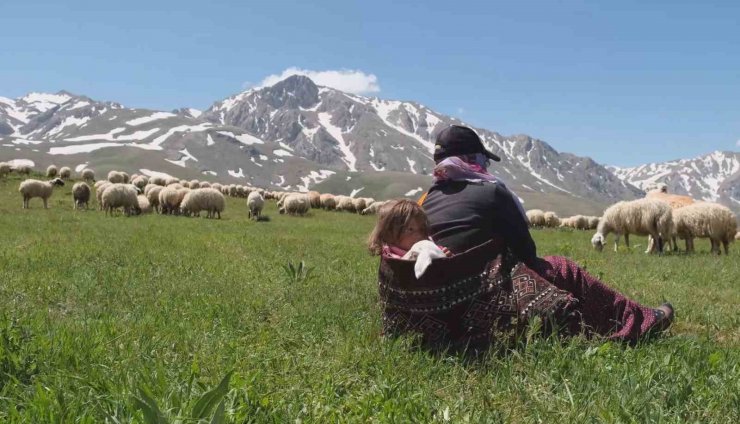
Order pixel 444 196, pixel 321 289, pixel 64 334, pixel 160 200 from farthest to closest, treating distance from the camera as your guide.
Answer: pixel 160 200, pixel 321 289, pixel 444 196, pixel 64 334

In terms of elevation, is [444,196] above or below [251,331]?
above

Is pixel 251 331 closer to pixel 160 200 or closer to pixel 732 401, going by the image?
pixel 732 401

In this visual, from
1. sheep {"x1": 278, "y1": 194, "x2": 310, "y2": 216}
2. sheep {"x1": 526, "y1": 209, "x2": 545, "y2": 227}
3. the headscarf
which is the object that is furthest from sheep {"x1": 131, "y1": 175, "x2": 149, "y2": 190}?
the headscarf

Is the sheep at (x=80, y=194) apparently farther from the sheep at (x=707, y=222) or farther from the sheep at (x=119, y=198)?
the sheep at (x=707, y=222)

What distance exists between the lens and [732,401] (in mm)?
3484

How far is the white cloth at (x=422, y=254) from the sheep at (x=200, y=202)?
1225 inches

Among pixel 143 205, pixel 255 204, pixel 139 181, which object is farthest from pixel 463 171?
pixel 139 181

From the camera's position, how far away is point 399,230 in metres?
4.75

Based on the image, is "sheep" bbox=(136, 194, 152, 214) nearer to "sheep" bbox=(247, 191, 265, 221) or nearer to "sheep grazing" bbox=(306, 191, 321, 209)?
"sheep" bbox=(247, 191, 265, 221)

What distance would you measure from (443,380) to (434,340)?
64 cm

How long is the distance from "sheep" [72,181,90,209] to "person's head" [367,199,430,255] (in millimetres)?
33485

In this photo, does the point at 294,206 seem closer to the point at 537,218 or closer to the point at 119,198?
the point at 119,198

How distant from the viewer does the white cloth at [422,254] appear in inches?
167

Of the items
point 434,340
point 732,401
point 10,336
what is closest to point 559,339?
point 434,340
